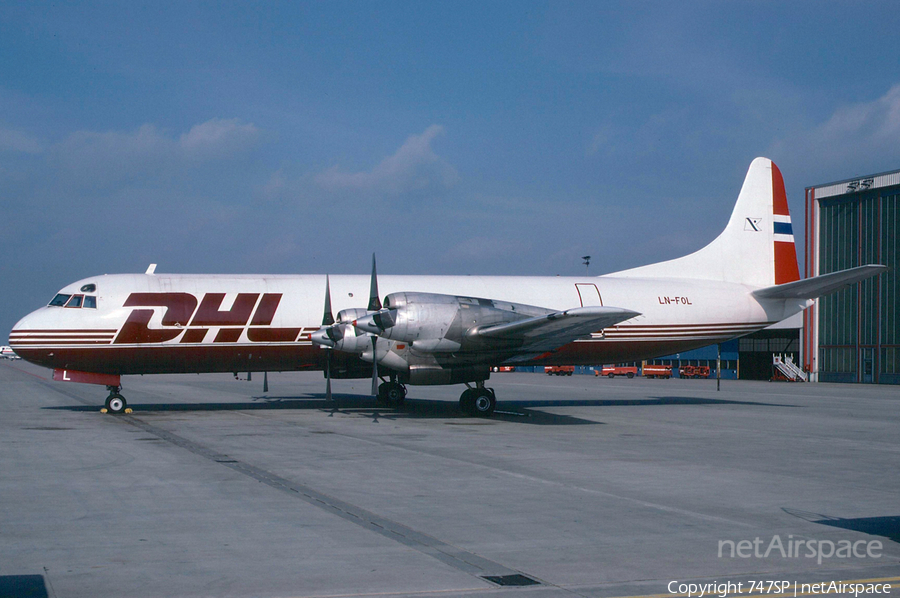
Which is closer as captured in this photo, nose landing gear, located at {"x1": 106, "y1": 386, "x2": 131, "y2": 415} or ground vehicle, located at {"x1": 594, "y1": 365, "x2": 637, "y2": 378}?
nose landing gear, located at {"x1": 106, "y1": 386, "x2": 131, "y2": 415}

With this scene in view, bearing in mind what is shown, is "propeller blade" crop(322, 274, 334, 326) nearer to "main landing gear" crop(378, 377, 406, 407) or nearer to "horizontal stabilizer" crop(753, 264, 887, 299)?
"main landing gear" crop(378, 377, 406, 407)

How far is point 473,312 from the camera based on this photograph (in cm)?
2136

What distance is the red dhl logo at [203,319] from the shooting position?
22.8m

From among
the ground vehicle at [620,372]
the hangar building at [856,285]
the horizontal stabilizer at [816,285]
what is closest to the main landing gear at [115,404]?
the horizontal stabilizer at [816,285]

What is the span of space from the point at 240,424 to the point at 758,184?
2113 centimetres

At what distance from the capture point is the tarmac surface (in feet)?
22.4

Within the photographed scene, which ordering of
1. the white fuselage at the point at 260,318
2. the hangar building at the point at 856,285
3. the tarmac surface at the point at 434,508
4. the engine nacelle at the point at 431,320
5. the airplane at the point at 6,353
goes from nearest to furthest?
the tarmac surface at the point at 434,508 → the engine nacelle at the point at 431,320 → the white fuselage at the point at 260,318 → the hangar building at the point at 856,285 → the airplane at the point at 6,353

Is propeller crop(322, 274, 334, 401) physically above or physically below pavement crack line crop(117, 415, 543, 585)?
above

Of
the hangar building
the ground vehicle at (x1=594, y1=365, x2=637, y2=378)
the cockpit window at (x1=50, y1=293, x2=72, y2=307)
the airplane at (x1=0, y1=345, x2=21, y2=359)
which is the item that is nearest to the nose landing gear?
the cockpit window at (x1=50, y1=293, x2=72, y2=307)

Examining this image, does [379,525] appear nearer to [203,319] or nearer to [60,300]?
[203,319]

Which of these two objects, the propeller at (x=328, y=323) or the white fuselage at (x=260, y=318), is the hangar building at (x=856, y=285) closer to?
the white fuselage at (x=260, y=318)

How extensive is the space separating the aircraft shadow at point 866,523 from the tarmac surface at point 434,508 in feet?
0.16

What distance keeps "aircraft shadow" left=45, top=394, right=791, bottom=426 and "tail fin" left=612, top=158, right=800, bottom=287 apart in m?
4.92

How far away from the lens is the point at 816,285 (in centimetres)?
2677
